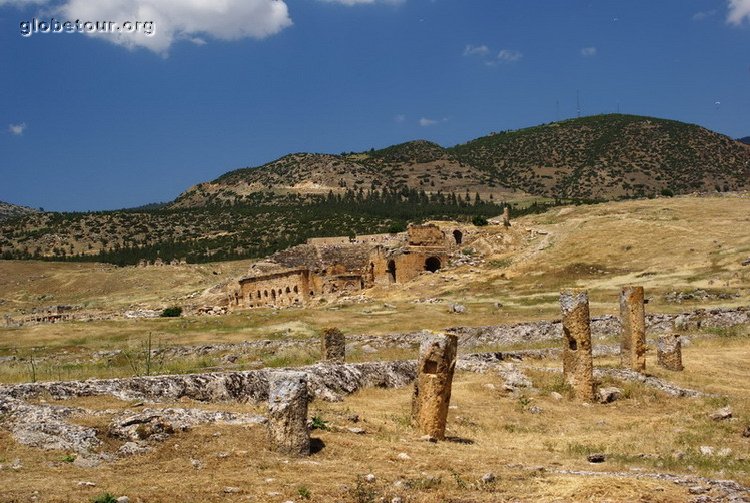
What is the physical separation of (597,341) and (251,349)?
14558mm

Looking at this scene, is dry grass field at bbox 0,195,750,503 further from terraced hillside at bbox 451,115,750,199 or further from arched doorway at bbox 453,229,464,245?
terraced hillside at bbox 451,115,750,199

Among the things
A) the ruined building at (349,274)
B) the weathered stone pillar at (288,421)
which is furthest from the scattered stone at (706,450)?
the ruined building at (349,274)

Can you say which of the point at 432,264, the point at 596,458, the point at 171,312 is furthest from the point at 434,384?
the point at 432,264

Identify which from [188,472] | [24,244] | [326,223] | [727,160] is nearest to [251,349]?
[188,472]

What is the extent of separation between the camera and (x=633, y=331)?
21016 mm

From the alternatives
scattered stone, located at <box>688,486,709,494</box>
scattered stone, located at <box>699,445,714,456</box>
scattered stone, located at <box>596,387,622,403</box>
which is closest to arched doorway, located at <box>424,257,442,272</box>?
scattered stone, located at <box>596,387,622,403</box>

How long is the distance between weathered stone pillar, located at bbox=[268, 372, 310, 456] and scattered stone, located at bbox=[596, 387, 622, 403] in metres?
10.1

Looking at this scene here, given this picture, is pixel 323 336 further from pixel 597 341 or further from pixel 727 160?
pixel 727 160

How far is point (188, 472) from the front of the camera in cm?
883

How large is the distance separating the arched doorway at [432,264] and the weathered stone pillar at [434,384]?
47254 mm

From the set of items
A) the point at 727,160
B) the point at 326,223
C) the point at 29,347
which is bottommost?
the point at 29,347

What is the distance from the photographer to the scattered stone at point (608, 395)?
17828mm

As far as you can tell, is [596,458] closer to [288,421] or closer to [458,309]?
[288,421]

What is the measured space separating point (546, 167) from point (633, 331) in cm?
13883
